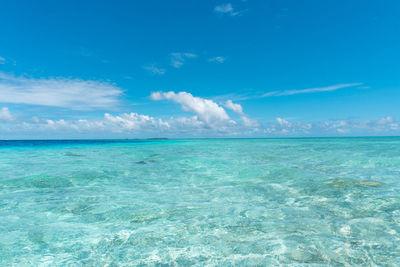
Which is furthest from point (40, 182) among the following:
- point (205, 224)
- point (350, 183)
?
point (350, 183)

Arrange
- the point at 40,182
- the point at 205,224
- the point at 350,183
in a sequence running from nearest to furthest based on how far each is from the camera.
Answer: the point at 205,224 < the point at 350,183 < the point at 40,182

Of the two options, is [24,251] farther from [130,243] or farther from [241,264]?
[241,264]

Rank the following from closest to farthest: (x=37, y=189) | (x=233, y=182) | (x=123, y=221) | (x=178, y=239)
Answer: (x=178, y=239) < (x=123, y=221) < (x=37, y=189) < (x=233, y=182)

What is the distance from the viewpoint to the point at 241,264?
477 cm

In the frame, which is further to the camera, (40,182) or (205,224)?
(40,182)

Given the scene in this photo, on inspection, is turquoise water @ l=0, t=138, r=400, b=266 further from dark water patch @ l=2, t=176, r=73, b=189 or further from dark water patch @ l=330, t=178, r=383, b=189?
dark water patch @ l=2, t=176, r=73, b=189

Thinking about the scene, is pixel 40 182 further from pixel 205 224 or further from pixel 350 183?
pixel 350 183

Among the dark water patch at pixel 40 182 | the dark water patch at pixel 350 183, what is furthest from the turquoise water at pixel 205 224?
the dark water patch at pixel 40 182

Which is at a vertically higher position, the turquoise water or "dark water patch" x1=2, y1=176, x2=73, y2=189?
"dark water patch" x1=2, y1=176, x2=73, y2=189

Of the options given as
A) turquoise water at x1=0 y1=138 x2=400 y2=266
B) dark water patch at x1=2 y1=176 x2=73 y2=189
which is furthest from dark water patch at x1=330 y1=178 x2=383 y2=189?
dark water patch at x1=2 y1=176 x2=73 y2=189

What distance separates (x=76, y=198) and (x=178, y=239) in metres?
6.44

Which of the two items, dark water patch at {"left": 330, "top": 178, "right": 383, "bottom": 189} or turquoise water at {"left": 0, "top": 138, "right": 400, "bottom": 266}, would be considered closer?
turquoise water at {"left": 0, "top": 138, "right": 400, "bottom": 266}

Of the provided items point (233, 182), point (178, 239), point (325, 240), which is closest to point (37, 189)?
point (178, 239)

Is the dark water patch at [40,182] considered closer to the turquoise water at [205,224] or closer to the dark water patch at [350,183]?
the turquoise water at [205,224]
